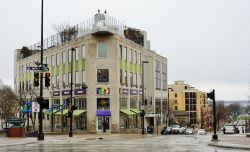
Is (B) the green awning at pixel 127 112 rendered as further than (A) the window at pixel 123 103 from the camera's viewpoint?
No

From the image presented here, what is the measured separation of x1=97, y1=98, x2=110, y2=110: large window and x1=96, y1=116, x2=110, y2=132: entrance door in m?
1.43

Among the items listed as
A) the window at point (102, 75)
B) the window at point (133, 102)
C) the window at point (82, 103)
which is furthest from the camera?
the window at point (133, 102)

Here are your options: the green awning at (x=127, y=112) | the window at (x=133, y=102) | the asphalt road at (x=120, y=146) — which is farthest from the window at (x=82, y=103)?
the asphalt road at (x=120, y=146)

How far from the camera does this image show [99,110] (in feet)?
221

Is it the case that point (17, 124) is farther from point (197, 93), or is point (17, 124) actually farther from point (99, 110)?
point (197, 93)

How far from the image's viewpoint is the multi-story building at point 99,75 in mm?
67812

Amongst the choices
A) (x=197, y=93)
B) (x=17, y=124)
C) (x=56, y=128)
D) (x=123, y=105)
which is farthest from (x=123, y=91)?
(x=197, y=93)

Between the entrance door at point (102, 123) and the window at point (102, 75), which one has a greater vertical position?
the window at point (102, 75)

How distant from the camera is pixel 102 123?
6800 centimetres

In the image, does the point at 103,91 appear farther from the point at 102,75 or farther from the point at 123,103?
the point at 123,103

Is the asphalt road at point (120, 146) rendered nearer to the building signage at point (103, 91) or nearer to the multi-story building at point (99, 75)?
the multi-story building at point (99, 75)

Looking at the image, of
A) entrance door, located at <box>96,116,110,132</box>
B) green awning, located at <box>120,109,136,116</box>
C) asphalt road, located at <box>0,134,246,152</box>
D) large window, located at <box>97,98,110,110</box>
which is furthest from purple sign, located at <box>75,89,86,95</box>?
asphalt road, located at <box>0,134,246,152</box>

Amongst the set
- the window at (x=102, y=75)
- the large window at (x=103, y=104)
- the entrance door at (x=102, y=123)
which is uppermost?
the window at (x=102, y=75)

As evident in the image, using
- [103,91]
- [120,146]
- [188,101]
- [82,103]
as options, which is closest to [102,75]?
[103,91]
